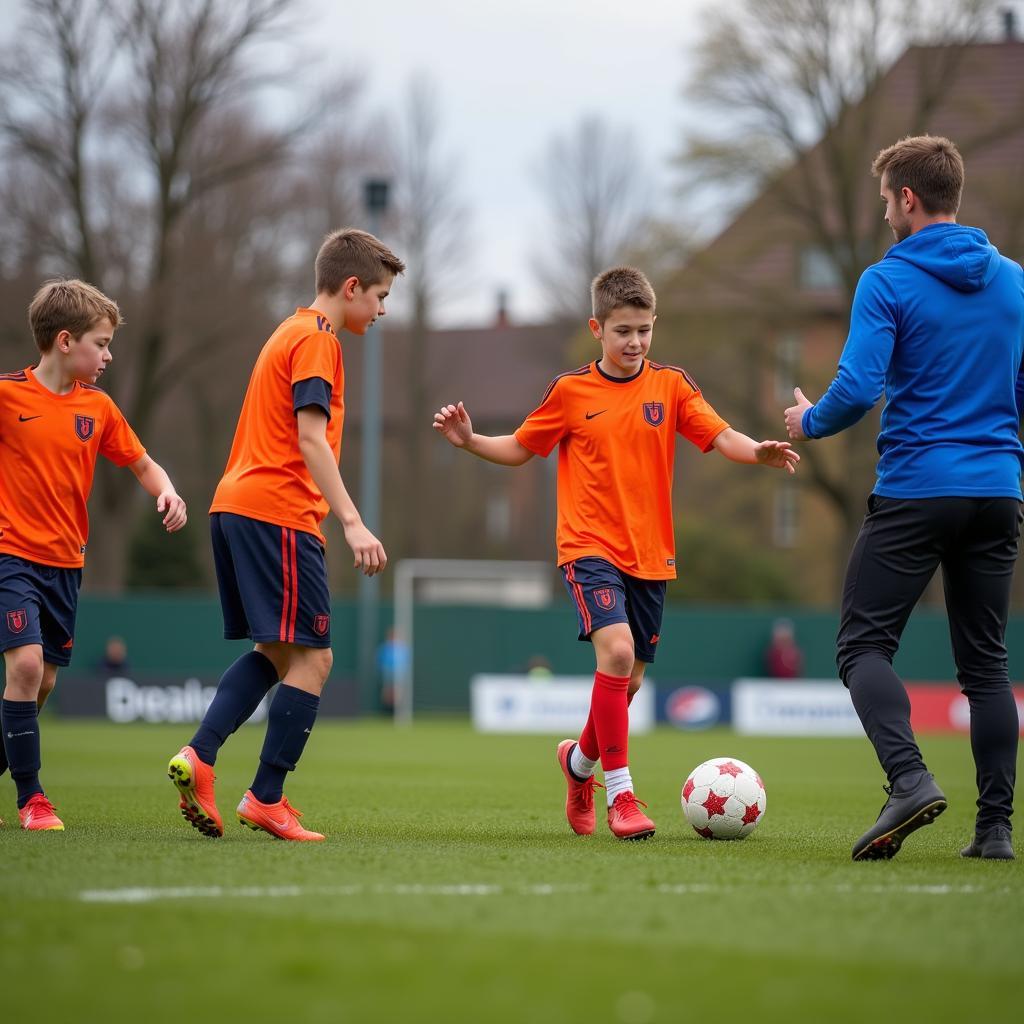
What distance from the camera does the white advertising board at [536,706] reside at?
74.4 feet

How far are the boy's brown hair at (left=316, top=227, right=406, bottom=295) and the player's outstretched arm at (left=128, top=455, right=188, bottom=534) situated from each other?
1076 mm

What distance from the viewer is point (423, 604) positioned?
27281mm

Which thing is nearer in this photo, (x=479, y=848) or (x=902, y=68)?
(x=479, y=848)

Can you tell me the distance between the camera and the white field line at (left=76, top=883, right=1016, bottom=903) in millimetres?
4039

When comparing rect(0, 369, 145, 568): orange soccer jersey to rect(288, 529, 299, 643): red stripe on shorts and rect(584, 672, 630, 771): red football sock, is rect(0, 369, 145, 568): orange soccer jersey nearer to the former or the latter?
rect(288, 529, 299, 643): red stripe on shorts

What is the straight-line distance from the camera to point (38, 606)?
6.21 m

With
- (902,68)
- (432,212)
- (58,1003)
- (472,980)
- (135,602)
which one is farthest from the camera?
(432,212)

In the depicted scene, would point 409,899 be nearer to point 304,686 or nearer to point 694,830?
point 304,686

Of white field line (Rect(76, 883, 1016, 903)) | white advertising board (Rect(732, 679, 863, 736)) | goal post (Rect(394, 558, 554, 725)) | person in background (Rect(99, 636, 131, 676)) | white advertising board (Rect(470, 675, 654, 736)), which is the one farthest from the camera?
goal post (Rect(394, 558, 554, 725))

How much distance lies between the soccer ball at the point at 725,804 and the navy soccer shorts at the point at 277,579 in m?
1.72

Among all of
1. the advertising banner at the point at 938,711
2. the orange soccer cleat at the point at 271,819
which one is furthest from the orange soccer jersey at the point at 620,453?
the advertising banner at the point at 938,711

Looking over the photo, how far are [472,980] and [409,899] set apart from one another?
0.97 metres

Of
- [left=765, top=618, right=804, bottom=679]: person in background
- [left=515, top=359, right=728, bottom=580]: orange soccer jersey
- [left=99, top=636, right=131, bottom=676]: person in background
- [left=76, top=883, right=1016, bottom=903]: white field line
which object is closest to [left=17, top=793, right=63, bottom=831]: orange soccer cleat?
[left=76, top=883, right=1016, bottom=903]: white field line

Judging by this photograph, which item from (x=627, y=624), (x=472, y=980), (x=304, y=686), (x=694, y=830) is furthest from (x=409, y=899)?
(x=694, y=830)
